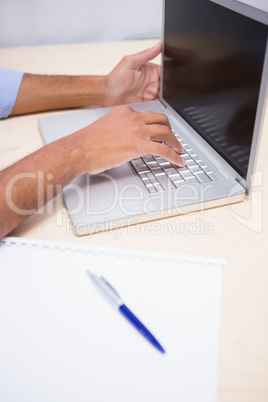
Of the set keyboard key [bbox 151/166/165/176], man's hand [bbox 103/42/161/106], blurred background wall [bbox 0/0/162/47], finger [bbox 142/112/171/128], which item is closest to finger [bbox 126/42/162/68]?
man's hand [bbox 103/42/161/106]

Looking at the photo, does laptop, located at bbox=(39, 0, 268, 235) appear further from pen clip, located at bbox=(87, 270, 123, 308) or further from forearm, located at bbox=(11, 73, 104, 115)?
forearm, located at bbox=(11, 73, 104, 115)

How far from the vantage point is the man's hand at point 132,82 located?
0.96 meters

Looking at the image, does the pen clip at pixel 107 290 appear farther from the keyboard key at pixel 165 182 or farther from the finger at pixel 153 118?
the finger at pixel 153 118

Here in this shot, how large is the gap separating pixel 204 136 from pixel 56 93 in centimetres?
Answer: 43

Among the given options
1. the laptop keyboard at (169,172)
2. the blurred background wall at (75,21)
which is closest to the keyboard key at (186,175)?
the laptop keyboard at (169,172)

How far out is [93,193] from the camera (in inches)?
24.7

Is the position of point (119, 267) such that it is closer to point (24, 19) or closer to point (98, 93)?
point (98, 93)

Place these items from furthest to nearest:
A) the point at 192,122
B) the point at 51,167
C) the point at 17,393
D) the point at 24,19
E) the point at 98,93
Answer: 1. the point at 24,19
2. the point at 98,93
3. the point at 192,122
4. the point at 51,167
5. the point at 17,393

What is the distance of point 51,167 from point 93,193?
3.1 inches

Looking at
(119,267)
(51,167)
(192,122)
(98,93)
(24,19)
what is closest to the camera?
(119,267)

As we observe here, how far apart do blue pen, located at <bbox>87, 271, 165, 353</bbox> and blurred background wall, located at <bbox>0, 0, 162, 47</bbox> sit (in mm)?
1175

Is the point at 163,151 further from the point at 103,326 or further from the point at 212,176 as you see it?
the point at 103,326

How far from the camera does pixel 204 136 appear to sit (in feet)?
2.40

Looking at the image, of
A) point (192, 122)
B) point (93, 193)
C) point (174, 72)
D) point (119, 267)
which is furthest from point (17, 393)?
point (174, 72)
